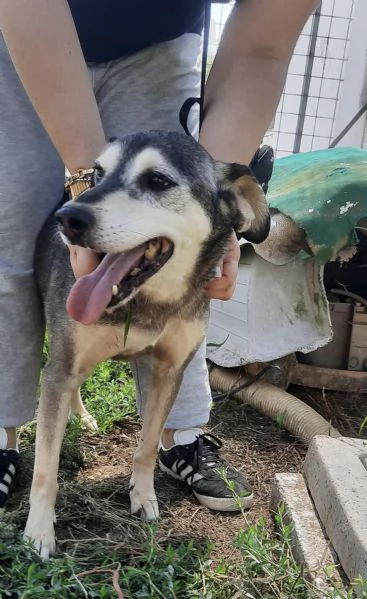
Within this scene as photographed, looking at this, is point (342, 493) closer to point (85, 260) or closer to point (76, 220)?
point (85, 260)

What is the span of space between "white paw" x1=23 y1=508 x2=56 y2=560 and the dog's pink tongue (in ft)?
2.04

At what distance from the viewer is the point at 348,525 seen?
6.09 feet

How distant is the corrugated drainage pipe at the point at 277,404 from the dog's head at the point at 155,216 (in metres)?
1.17

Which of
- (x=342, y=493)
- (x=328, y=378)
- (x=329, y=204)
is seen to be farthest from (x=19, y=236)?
(x=328, y=378)

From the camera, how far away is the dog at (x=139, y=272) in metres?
1.65

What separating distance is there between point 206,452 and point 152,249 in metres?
1.08

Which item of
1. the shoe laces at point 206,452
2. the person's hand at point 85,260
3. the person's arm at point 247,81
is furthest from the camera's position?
the shoe laces at point 206,452

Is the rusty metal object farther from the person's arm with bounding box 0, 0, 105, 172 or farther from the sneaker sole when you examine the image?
the person's arm with bounding box 0, 0, 105, 172

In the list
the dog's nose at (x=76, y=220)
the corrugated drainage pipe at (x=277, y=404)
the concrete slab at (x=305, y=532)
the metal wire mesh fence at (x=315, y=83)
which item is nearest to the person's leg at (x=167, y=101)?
the concrete slab at (x=305, y=532)

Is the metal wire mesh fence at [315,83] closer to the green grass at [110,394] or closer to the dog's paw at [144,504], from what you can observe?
the green grass at [110,394]

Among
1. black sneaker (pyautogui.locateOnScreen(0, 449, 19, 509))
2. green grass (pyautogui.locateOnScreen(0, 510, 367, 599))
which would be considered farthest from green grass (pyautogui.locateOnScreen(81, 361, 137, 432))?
green grass (pyautogui.locateOnScreen(0, 510, 367, 599))

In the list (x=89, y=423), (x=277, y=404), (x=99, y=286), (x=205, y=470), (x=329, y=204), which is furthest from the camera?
(x=277, y=404)

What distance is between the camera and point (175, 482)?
252cm

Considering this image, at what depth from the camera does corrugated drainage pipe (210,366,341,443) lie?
9.58 feet
